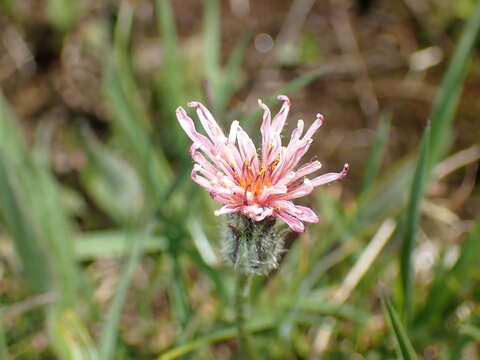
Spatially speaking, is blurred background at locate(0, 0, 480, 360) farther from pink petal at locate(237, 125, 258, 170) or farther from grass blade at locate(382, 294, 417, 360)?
pink petal at locate(237, 125, 258, 170)

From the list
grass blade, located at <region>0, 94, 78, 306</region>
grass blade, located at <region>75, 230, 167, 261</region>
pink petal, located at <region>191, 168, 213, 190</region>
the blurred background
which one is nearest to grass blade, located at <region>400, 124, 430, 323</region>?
the blurred background

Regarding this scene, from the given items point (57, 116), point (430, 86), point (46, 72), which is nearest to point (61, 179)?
point (57, 116)

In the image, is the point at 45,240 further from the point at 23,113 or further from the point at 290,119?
the point at 290,119

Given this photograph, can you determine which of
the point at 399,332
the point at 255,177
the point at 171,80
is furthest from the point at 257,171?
the point at 171,80

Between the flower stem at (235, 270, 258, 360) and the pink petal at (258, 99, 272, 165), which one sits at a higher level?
the pink petal at (258, 99, 272, 165)

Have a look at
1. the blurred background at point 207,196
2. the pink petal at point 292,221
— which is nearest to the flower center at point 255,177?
the pink petal at point 292,221

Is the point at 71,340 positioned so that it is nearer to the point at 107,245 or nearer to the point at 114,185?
the point at 107,245

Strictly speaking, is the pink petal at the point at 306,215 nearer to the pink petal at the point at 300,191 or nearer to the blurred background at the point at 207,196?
the pink petal at the point at 300,191

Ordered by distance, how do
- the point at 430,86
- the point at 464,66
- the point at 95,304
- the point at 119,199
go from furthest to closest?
the point at 430,86 < the point at 119,199 < the point at 95,304 < the point at 464,66
